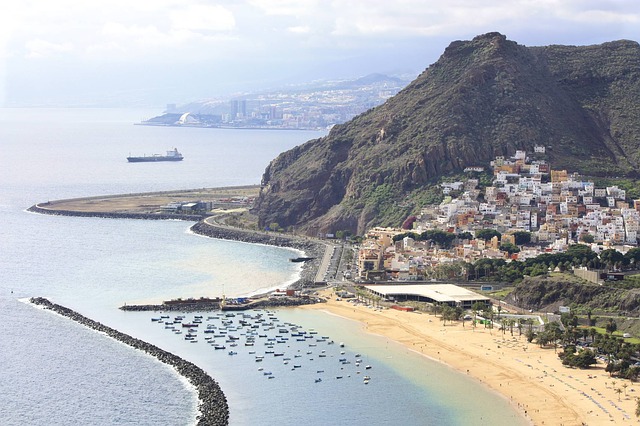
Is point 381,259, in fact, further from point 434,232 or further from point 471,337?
point 471,337

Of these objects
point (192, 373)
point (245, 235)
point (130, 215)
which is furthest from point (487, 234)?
point (130, 215)

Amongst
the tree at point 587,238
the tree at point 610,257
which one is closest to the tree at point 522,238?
the tree at point 587,238

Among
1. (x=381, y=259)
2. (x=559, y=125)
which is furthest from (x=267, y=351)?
(x=559, y=125)

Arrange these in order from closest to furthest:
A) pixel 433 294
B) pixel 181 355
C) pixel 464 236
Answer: pixel 181 355
pixel 433 294
pixel 464 236

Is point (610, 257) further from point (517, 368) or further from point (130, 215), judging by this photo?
point (130, 215)

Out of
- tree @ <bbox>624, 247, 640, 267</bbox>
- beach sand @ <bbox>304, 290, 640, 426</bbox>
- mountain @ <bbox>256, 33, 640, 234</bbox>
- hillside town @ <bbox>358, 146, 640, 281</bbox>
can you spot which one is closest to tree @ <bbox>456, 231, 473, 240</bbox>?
hillside town @ <bbox>358, 146, 640, 281</bbox>

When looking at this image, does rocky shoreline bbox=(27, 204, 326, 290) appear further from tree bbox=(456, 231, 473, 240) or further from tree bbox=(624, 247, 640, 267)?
tree bbox=(624, 247, 640, 267)
